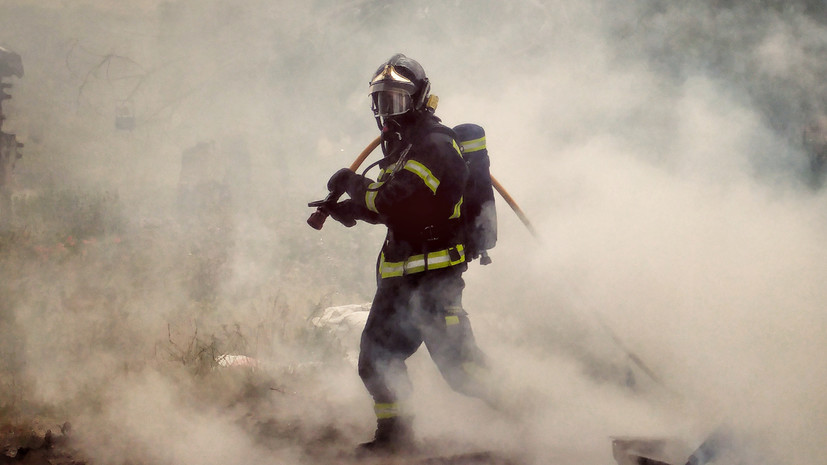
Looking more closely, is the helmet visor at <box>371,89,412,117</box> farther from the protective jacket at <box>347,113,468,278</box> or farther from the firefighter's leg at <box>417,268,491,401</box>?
the firefighter's leg at <box>417,268,491,401</box>

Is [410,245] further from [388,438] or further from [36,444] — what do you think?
[36,444]

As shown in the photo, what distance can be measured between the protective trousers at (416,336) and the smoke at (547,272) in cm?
28

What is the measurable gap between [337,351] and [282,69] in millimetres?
13103

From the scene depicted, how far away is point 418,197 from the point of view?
291cm

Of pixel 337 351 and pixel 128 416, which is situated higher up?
pixel 337 351

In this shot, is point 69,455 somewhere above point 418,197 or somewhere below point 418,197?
below

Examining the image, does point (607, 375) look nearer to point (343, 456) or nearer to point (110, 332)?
point (343, 456)

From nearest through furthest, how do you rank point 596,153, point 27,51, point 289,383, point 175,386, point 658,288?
1. point 175,386
2. point 289,383
3. point 658,288
4. point 596,153
5. point 27,51

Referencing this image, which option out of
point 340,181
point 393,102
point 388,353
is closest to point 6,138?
point 340,181

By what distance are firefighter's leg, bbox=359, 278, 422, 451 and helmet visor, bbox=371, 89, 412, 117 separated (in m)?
0.85

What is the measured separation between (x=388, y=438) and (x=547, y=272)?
3087 millimetres

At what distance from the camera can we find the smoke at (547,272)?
359cm

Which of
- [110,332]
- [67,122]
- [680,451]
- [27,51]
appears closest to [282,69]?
[67,122]

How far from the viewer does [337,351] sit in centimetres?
503
